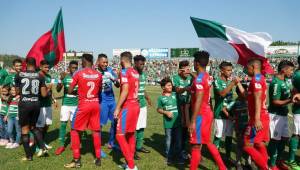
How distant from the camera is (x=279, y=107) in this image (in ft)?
21.8

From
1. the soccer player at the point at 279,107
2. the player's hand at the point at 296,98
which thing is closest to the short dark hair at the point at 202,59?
the soccer player at the point at 279,107

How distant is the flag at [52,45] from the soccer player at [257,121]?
573 centimetres

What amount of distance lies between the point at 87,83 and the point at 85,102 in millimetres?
439

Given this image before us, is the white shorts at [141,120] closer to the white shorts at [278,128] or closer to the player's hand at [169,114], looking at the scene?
the player's hand at [169,114]

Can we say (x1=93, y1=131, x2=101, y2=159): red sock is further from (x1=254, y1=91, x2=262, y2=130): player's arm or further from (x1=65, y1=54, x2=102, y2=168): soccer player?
(x1=254, y1=91, x2=262, y2=130): player's arm

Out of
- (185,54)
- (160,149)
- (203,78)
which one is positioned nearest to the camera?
(203,78)

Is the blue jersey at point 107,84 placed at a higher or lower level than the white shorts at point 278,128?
higher

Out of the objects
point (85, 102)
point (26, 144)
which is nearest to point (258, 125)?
point (85, 102)

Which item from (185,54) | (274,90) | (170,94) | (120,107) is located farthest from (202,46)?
(185,54)

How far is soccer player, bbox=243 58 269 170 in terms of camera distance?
5.57m

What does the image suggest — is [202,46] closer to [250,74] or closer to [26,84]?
[250,74]

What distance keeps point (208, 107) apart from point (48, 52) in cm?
535

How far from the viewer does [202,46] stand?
762cm

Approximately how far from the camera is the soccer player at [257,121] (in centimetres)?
557
